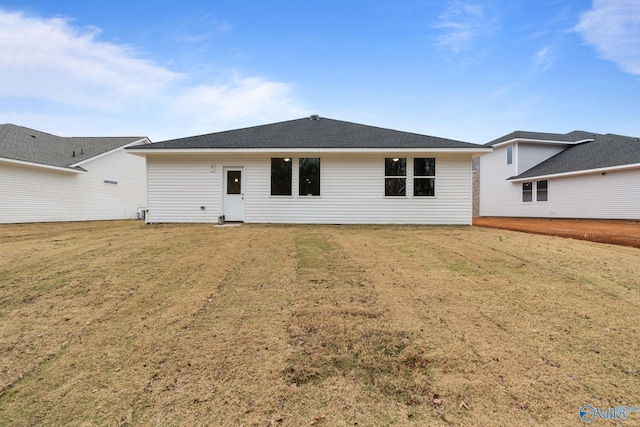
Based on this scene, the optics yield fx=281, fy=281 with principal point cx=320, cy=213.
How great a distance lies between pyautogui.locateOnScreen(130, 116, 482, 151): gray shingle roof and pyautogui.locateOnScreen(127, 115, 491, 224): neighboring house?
0.43ft

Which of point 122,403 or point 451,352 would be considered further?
point 451,352

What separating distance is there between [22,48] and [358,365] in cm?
2226

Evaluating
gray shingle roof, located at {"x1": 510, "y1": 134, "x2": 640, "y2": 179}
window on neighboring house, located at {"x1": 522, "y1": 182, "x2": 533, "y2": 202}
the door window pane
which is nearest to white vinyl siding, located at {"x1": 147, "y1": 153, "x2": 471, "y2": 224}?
the door window pane

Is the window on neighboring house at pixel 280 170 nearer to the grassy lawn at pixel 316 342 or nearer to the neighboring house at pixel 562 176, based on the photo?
the grassy lawn at pixel 316 342

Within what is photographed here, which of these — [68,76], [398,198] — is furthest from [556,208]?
[68,76]

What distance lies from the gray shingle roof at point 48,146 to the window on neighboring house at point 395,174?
666 inches

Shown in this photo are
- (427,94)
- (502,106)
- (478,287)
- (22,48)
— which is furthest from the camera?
(502,106)

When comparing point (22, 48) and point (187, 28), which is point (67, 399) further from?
point (22, 48)

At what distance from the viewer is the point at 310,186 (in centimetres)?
1156

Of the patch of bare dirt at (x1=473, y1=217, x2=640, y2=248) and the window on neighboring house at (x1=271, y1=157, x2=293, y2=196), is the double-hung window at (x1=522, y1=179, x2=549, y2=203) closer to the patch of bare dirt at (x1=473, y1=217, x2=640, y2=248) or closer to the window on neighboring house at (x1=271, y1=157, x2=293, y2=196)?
the patch of bare dirt at (x1=473, y1=217, x2=640, y2=248)

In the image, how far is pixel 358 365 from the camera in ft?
7.32

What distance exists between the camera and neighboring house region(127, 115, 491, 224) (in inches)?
449

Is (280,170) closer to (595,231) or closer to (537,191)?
(595,231)

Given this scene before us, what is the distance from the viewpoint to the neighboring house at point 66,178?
13.4 metres
